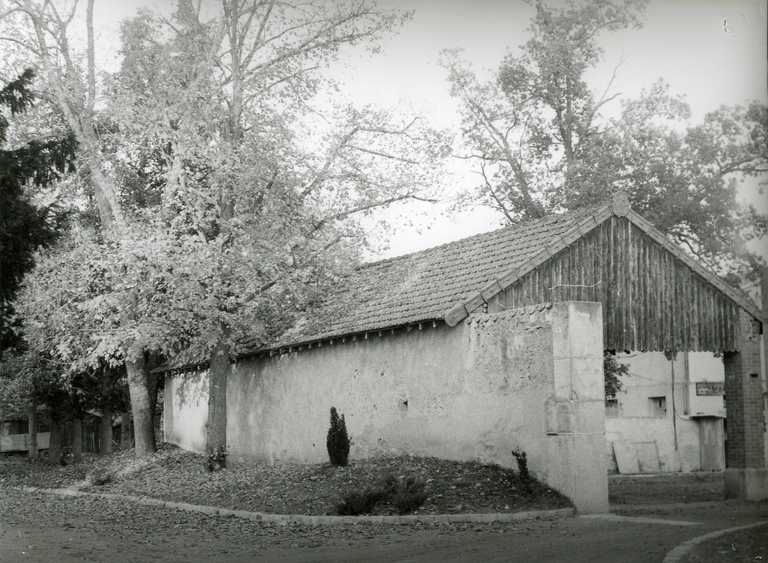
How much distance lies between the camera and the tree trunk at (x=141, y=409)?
86.9ft

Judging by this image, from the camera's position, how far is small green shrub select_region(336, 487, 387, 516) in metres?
14.2

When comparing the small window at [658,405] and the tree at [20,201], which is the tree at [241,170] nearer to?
the tree at [20,201]

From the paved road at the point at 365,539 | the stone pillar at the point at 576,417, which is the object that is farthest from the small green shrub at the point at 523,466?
the paved road at the point at 365,539

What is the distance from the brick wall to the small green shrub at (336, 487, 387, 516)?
8099mm

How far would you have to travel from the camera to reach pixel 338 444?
18.3 m

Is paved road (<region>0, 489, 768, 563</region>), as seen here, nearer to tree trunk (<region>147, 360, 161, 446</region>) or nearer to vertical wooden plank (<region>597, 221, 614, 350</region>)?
vertical wooden plank (<region>597, 221, 614, 350</region>)

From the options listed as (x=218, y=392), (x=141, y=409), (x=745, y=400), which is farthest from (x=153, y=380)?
(x=745, y=400)

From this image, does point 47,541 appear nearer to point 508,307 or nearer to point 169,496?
point 169,496

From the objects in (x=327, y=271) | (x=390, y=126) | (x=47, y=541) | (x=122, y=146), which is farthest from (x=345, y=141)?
(x=47, y=541)

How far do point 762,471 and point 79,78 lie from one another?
781 inches

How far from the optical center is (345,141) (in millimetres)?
22641

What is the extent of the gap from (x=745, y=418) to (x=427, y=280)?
7.16 m

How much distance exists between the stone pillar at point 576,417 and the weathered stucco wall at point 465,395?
0.02 m

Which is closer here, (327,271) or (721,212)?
(327,271)
